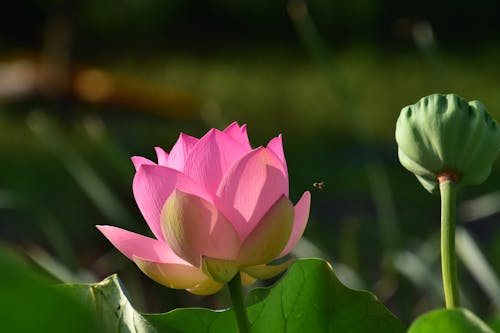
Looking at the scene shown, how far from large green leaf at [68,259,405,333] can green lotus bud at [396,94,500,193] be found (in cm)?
5

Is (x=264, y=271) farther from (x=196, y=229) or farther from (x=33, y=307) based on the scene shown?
(x=33, y=307)

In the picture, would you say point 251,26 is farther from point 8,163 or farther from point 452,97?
point 452,97

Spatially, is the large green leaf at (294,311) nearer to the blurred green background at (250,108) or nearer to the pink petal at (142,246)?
the pink petal at (142,246)

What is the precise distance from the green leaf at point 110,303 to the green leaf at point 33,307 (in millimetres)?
136

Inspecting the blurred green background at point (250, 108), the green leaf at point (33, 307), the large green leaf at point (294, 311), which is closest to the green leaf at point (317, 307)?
the large green leaf at point (294, 311)

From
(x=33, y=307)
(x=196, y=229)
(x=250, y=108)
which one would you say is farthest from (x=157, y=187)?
(x=250, y=108)

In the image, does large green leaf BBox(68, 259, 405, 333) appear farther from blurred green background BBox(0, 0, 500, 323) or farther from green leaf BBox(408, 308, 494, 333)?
blurred green background BBox(0, 0, 500, 323)

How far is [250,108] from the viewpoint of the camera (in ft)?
22.2

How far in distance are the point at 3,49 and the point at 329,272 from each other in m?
8.73

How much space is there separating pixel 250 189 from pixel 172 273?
0.13ft

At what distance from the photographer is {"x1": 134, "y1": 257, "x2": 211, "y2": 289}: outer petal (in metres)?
0.34

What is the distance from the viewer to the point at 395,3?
915 centimetres

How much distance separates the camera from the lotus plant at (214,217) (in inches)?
13.0

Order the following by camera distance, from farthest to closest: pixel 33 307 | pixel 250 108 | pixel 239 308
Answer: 1. pixel 250 108
2. pixel 239 308
3. pixel 33 307
